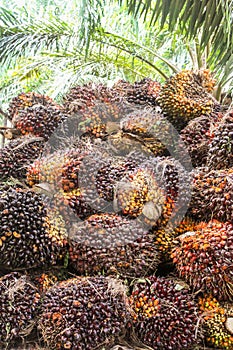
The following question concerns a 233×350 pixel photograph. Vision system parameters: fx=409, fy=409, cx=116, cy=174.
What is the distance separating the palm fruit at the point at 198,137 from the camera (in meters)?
1.54

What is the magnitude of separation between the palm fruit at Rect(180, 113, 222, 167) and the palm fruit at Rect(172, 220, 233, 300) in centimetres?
36

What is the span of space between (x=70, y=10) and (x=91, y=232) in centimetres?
147

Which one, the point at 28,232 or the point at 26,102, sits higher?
the point at 26,102

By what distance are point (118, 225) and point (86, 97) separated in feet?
2.12

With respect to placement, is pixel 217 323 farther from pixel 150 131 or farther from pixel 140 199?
pixel 150 131

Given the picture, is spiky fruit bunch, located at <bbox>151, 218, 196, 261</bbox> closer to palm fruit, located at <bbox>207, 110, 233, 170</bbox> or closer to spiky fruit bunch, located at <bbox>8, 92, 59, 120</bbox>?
palm fruit, located at <bbox>207, 110, 233, 170</bbox>

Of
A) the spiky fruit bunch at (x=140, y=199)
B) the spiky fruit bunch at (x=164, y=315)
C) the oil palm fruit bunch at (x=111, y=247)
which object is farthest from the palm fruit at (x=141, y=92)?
the spiky fruit bunch at (x=164, y=315)

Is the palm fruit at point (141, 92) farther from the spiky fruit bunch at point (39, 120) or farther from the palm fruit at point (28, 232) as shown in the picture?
the palm fruit at point (28, 232)

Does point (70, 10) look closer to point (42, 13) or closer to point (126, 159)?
point (42, 13)

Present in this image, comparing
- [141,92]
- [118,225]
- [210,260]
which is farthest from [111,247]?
[141,92]

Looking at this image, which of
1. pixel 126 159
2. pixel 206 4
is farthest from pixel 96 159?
pixel 206 4

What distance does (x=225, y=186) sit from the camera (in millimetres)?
1313

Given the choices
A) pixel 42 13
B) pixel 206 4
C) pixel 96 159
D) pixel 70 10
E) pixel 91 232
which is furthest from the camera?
pixel 42 13

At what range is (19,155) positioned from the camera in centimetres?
154
